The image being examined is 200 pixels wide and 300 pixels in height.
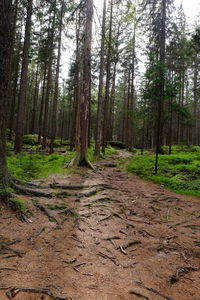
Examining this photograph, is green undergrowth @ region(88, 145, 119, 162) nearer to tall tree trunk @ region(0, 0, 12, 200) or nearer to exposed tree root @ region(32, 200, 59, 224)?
exposed tree root @ region(32, 200, 59, 224)

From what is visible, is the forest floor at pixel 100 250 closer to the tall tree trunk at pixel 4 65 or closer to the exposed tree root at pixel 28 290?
the exposed tree root at pixel 28 290

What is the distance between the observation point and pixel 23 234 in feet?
11.5

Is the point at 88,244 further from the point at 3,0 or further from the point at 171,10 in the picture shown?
the point at 171,10

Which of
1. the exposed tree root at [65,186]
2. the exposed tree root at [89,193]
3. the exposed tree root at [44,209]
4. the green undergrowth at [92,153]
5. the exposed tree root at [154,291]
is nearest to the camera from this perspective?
the exposed tree root at [154,291]

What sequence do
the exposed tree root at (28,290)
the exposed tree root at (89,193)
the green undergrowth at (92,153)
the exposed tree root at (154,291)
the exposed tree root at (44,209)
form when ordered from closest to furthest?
the exposed tree root at (28,290)
the exposed tree root at (154,291)
the exposed tree root at (44,209)
the exposed tree root at (89,193)
the green undergrowth at (92,153)

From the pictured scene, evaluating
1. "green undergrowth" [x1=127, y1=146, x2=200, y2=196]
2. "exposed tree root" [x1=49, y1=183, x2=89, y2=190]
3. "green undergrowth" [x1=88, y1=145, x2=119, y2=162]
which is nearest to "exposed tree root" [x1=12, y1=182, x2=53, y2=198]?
"exposed tree root" [x1=49, y1=183, x2=89, y2=190]

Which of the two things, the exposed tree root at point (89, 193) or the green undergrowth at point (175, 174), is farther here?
the green undergrowth at point (175, 174)

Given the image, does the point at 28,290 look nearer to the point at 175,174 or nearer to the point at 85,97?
the point at 85,97

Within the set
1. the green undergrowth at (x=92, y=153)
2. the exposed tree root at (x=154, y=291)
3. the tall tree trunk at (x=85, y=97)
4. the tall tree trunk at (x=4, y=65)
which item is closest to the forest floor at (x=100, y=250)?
the exposed tree root at (x=154, y=291)

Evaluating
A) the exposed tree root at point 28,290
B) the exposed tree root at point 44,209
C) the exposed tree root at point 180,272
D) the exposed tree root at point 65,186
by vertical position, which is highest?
the exposed tree root at point 65,186

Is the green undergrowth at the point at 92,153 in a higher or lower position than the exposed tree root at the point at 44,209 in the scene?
higher

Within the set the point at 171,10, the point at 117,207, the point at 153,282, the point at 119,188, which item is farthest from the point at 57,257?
the point at 171,10

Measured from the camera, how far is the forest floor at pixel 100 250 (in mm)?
2439

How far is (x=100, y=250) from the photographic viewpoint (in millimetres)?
3475
